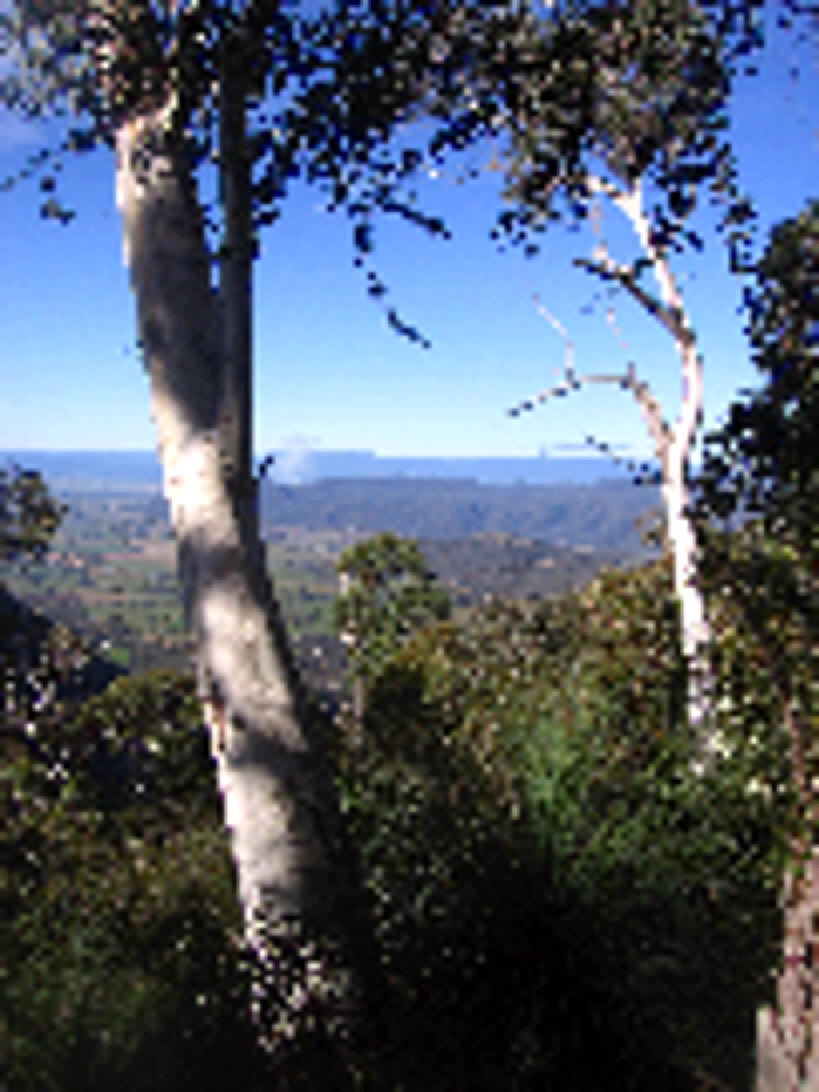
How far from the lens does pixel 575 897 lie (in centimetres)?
348

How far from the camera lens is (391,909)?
3725 millimetres

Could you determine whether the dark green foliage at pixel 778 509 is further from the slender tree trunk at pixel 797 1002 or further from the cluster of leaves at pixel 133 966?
the cluster of leaves at pixel 133 966

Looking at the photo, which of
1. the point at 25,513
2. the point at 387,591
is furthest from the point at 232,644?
the point at 387,591

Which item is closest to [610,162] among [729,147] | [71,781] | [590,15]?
[729,147]

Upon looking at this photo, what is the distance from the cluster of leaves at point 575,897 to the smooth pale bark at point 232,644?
378 millimetres

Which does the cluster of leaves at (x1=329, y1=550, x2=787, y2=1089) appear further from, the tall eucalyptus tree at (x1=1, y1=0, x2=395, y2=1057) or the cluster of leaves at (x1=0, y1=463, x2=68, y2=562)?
the cluster of leaves at (x1=0, y1=463, x2=68, y2=562)

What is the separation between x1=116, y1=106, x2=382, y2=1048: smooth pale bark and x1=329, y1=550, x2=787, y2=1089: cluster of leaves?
0.38m

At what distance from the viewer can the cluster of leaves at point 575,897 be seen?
3.05 m

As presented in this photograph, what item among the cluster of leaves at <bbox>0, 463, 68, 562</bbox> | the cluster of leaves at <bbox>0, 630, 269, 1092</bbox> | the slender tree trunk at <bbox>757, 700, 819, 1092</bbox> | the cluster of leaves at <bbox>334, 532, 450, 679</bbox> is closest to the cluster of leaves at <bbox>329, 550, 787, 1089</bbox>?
the slender tree trunk at <bbox>757, 700, 819, 1092</bbox>

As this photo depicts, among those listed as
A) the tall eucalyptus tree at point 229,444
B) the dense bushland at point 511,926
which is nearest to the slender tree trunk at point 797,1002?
the dense bushland at point 511,926

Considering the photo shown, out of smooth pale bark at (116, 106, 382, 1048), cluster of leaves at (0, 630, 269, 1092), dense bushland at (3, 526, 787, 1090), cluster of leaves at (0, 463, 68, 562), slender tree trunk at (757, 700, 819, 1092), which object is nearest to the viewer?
slender tree trunk at (757, 700, 819, 1092)

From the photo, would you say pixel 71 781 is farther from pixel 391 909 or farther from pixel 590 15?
pixel 590 15

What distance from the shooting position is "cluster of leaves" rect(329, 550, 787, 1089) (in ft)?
10.0

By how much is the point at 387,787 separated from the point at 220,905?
1052 mm
